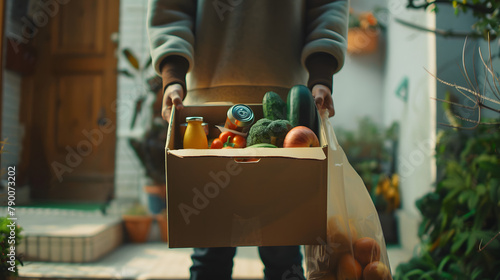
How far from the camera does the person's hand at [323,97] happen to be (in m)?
1.11

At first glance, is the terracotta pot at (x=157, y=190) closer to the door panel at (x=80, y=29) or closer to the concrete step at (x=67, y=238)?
the concrete step at (x=67, y=238)

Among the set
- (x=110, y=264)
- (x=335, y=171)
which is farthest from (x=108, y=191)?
(x=335, y=171)

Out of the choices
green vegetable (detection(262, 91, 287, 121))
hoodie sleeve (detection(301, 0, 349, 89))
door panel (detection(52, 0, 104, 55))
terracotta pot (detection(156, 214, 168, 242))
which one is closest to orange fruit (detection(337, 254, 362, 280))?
green vegetable (detection(262, 91, 287, 121))

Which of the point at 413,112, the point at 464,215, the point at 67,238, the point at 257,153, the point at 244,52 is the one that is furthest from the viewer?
the point at 413,112

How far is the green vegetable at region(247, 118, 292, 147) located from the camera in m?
1.02

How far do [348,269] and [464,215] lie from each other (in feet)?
3.85

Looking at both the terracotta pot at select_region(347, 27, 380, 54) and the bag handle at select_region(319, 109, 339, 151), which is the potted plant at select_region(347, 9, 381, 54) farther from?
the bag handle at select_region(319, 109, 339, 151)

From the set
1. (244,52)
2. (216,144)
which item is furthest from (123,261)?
(244,52)

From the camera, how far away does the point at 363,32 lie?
135 inches

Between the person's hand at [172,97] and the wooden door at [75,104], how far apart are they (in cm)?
278

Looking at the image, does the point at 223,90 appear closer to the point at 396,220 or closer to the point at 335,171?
the point at 335,171

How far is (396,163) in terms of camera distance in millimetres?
3186

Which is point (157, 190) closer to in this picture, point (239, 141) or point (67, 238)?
point (67, 238)

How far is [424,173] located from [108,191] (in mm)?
2844
